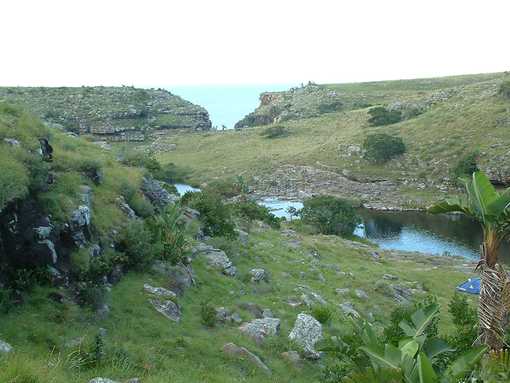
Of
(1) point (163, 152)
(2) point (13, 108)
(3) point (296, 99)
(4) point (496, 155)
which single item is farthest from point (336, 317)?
(3) point (296, 99)

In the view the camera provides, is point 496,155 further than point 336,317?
Yes

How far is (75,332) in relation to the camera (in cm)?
1105

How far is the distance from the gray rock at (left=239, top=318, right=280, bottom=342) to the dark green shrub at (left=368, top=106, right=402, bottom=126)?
72.1 meters

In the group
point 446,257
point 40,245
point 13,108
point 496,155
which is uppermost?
point 13,108

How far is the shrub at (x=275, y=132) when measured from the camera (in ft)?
293

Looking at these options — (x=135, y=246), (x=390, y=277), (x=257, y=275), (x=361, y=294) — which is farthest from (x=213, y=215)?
(x=390, y=277)

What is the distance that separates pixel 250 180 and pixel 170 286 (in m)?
54.6

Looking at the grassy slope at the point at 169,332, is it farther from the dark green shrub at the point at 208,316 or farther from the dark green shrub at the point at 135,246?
the dark green shrub at the point at 135,246

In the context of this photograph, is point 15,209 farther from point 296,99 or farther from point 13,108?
point 296,99

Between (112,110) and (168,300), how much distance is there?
90444 mm

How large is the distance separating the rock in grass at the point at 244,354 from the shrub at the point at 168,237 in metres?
4.58

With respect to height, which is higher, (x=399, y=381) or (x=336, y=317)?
(x=399, y=381)

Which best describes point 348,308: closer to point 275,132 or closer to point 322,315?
point 322,315

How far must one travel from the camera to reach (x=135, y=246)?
49.9 ft
